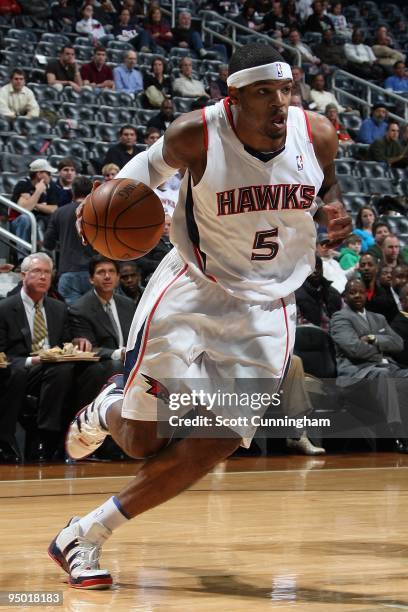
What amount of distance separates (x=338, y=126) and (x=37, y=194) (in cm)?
613

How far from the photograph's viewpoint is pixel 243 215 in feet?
11.9

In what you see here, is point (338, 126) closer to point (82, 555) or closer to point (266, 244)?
point (266, 244)

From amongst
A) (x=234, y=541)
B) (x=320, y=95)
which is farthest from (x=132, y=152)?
(x=234, y=541)

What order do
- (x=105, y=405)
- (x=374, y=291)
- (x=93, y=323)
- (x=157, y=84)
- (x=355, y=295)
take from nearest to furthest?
1. (x=105, y=405)
2. (x=93, y=323)
3. (x=355, y=295)
4. (x=374, y=291)
5. (x=157, y=84)

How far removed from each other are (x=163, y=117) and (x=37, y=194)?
10.5ft

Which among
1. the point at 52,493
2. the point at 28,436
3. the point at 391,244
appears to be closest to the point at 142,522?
the point at 52,493

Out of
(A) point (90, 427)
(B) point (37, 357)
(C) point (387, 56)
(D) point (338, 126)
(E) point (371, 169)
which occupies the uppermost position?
(C) point (387, 56)

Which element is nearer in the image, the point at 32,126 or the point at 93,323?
the point at 93,323

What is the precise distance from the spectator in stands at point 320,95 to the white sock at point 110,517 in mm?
12342

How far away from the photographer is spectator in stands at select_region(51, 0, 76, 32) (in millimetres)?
14242

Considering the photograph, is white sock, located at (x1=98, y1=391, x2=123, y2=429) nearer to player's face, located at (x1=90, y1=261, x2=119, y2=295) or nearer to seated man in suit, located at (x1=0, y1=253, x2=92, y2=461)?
seated man in suit, located at (x1=0, y1=253, x2=92, y2=461)

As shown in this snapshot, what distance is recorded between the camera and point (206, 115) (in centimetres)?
365

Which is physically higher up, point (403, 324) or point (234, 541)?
point (403, 324)

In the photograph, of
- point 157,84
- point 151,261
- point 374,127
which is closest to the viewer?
point 151,261
